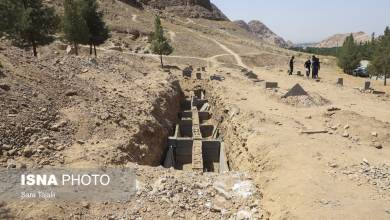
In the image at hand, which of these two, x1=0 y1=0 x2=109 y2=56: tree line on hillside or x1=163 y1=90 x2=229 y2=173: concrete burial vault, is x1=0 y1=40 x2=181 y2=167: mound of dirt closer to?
x1=163 y1=90 x2=229 y2=173: concrete burial vault

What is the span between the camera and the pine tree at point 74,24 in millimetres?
27094

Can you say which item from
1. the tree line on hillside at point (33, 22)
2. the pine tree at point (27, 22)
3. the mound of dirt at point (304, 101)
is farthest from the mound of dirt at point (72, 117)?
the tree line on hillside at point (33, 22)

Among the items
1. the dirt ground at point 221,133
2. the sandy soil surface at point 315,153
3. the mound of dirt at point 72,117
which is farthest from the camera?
the mound of dirt at point 72,117

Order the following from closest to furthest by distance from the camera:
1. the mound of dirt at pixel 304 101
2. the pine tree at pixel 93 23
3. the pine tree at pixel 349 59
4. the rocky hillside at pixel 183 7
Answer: the mound of dirt at pixel 304 101
the pine tree at pixel 93 23
the pine tree at pixel 349 59
the rocky hillside at pixel 183 7

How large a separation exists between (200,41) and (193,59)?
9945 mm

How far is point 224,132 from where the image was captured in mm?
16484

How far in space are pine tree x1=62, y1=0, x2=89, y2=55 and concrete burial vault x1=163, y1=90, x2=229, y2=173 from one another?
1324 cm

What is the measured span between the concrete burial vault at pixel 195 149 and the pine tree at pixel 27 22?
10.9 meters

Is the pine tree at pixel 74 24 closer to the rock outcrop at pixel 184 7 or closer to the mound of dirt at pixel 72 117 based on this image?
the mound of dirt at pixel 72 117

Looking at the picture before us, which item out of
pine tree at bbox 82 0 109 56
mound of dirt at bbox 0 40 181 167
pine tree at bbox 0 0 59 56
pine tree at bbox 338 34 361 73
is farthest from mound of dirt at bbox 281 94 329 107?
pine tree at bbox 338 34 361 73

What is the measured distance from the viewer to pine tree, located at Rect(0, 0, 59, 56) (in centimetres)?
2119

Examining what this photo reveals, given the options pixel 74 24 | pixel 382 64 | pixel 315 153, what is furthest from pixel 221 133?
pixel 382 64

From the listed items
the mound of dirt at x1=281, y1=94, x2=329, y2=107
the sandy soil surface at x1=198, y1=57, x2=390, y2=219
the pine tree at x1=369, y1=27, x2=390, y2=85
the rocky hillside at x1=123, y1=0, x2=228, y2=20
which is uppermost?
the rocky hillside at x1=123, y1=0, x2=228, y2=20

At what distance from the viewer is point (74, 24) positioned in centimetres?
2714
